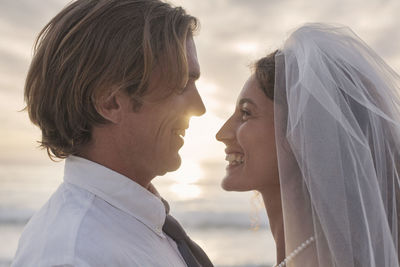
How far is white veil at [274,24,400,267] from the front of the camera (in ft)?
8.13

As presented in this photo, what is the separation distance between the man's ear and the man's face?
0.14 ft

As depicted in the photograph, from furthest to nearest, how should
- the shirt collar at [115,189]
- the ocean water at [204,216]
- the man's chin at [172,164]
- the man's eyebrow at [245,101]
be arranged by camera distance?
the ocean water at [204,216]
the man's eyebrow at [245,101]
the man's chin at [172,164]
the shirt collar at [115,189]

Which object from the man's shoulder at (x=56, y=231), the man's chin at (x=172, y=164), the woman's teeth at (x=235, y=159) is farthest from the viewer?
the woman's teeth at (x=235, y=159)

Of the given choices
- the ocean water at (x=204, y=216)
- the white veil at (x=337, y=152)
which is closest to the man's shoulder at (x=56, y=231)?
the white veil at (x=337, y=152)

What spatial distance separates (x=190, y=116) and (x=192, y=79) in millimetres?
231

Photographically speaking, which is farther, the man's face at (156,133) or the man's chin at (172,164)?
the man's chin at (172,164)

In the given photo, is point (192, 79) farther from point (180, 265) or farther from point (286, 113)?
point (180, 265)

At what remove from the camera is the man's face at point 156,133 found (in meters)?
2.68

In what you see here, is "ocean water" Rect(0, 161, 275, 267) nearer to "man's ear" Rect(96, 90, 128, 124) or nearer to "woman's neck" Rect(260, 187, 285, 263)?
"woman's neck" Rect(260, 187, 285, 263)

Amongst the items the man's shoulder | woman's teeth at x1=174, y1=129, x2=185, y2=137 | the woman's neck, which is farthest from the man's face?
the woman's neck

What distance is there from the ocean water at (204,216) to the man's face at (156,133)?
149 cm

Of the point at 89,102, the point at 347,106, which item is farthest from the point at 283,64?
the point at 89,102

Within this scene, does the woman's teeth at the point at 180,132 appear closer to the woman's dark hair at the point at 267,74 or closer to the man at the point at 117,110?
the man at the point at 117,110

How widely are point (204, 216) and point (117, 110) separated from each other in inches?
596
